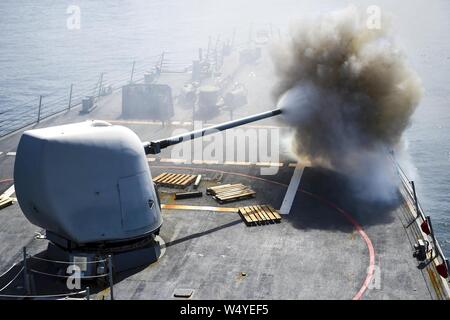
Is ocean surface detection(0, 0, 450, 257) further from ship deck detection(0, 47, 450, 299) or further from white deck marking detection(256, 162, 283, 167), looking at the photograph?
ship deck detection(0, 47, 450, 299)

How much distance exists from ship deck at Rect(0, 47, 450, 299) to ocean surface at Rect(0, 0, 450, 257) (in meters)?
9.90

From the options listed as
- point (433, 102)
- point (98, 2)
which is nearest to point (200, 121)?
point (433, 102)

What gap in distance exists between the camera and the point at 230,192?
77.8 ft

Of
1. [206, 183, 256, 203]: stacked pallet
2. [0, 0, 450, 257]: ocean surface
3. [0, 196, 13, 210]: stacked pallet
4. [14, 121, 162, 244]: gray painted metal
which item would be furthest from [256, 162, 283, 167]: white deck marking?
[0, 196, 13, 210]: stacked pallet

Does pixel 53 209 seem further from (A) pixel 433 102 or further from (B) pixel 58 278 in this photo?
(A) pixel 433 102

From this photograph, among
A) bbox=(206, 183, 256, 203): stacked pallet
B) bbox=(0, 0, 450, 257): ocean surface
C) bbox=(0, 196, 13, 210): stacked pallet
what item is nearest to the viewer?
bbox=(0, 196, 13, 210): stacked pallet

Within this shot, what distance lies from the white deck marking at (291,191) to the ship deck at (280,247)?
21cm

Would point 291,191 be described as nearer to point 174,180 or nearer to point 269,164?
point 269,164

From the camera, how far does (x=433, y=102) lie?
57062 mm

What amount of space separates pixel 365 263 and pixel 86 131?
957cm

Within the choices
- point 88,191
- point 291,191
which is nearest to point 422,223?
point 291,191

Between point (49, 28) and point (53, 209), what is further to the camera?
point (49, 28)

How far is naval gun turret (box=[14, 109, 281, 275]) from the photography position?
16.3m

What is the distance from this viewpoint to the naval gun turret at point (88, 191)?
53.4 ft
